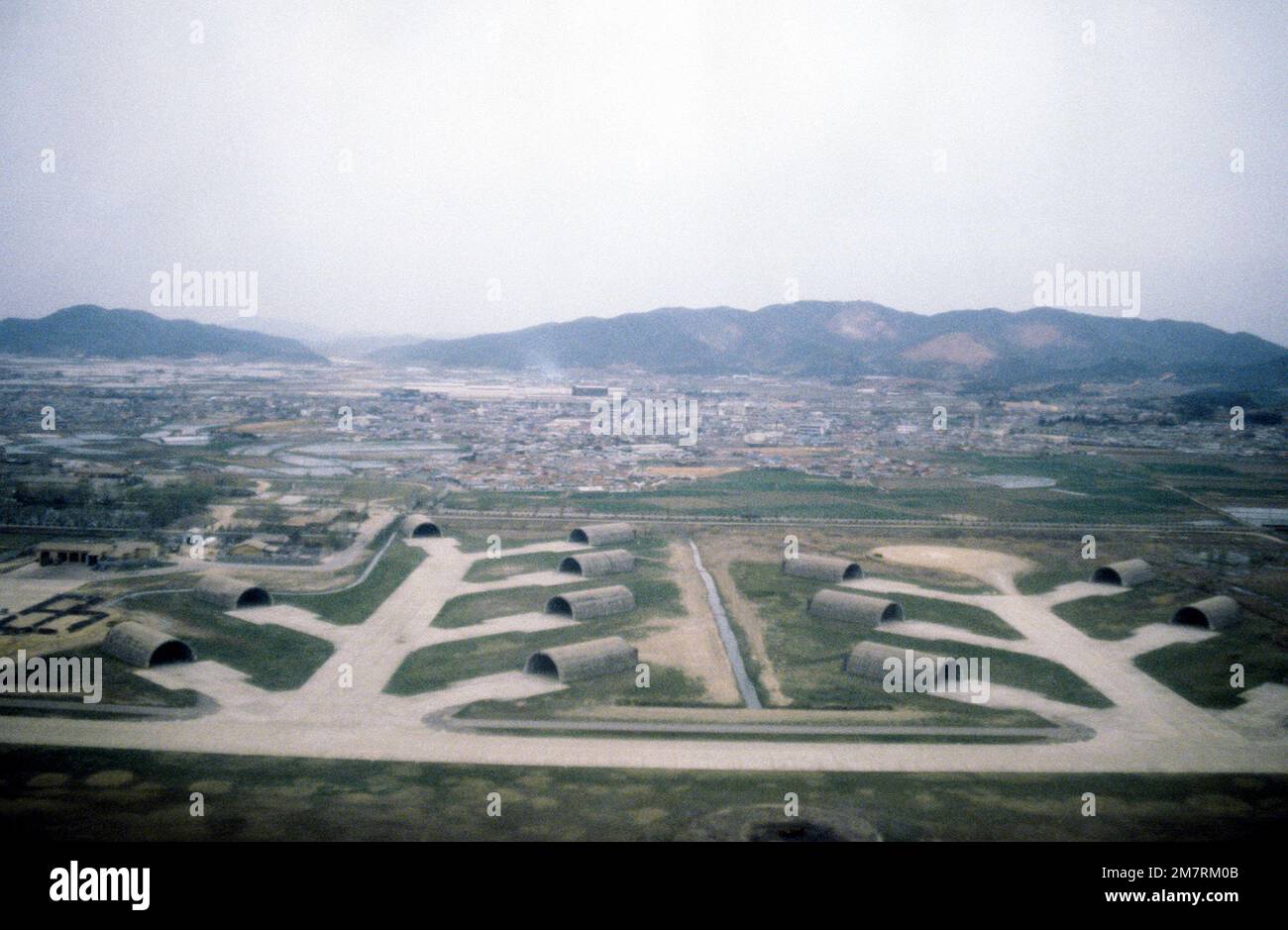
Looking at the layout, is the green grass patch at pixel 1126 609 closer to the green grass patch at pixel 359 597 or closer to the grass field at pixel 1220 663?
the grass field at pixel 1220 663

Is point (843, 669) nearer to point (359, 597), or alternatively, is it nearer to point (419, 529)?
point (359, 597)

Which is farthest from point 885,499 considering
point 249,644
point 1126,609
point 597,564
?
point 249,644

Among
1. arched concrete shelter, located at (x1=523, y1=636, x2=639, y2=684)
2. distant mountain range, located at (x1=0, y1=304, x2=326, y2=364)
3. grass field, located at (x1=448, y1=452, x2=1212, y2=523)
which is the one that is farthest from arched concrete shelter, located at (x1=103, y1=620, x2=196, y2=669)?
distant mountain range, located at (x1=0, y1=304, x2=326, y2=364)

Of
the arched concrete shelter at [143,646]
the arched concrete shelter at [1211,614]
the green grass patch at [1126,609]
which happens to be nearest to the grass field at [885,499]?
the green grass patch at [1126,609]

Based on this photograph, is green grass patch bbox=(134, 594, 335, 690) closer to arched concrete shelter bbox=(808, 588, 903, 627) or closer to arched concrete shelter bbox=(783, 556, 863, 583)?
arched concrete shelter bbox=(808, 588, 903, 627)
